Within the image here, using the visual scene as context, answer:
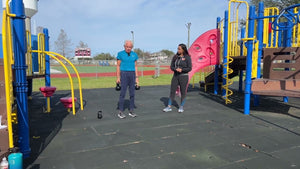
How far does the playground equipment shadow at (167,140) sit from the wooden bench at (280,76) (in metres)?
0.63

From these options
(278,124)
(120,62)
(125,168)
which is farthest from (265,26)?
(125,168)

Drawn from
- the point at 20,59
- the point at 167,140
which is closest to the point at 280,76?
the point at 167,140

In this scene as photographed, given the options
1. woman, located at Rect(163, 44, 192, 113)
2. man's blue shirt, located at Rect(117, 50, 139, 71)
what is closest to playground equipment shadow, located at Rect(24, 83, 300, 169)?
woman, located at Rect(163, 44, 192, 113)

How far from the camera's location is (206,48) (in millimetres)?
8242

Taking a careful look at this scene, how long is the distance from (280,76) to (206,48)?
2.80 metres

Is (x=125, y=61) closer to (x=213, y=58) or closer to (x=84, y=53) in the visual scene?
(x=213, y=58)

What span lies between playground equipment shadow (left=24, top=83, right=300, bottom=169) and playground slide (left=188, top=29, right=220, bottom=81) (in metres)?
2.66

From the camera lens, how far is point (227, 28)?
7.48 m

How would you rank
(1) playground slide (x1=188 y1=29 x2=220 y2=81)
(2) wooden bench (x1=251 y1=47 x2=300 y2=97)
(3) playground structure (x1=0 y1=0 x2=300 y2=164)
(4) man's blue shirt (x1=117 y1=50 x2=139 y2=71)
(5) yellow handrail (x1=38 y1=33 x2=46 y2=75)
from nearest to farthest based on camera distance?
(3) playground structure (x1=0 y1=0 x2=300 y2=164) < (4) man's blue shirt (x1=117 y1=50 x2=139 y2=71) < (2) wooden bench (x1=251 y1=47 x2=300 y2=97) < (5) yellow handrail (x1=38 y1=33 x2=46 y2=75) < (1) playground slide (x1=188 y1=29 x2=220 y2=81)

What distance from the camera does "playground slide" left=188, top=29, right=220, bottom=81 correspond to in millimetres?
8180

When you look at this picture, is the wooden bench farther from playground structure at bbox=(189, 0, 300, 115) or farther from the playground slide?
the playground slide

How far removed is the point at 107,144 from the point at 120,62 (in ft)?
6.89

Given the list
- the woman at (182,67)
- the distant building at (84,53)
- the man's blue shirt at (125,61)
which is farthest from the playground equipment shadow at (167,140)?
the distant building at (84,53)

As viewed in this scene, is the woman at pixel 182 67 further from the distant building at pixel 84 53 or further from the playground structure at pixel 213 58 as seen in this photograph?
the distant building at pixel 84 53
